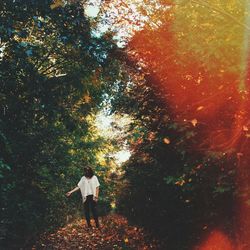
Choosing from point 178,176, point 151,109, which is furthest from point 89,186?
point 178,176

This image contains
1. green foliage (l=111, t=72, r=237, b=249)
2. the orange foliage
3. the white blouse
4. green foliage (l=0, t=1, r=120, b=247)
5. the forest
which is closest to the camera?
the forest

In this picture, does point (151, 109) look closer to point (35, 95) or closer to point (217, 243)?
point (217, 243)

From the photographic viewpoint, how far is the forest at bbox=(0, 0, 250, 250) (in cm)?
574

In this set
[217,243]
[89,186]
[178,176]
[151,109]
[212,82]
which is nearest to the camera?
[212,82]

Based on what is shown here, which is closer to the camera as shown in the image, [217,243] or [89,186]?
[217,243]

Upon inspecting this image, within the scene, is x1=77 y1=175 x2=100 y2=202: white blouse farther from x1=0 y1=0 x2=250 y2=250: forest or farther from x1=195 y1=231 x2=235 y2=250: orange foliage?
x1=195 y1=231 x2=235 y2=250: orange foliage

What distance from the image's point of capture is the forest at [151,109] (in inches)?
226

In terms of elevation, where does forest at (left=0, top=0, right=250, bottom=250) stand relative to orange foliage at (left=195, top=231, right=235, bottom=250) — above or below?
above

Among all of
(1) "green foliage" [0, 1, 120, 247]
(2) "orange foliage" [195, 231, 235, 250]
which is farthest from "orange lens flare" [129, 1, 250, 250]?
(1) "green foliage" [0, 1, 120, 247]

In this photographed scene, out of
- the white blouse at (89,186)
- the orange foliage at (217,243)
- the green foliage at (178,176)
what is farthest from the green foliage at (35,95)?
the orange foliage at (217,243)

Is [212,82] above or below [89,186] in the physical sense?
below

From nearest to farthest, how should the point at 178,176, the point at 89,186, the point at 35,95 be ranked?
1. the point at 178,176
2. the point at 35,95
3. the point at 89,186

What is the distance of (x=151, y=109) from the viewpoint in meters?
8.20

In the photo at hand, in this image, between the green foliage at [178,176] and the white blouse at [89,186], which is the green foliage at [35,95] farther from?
the green foliage at [178,176]
